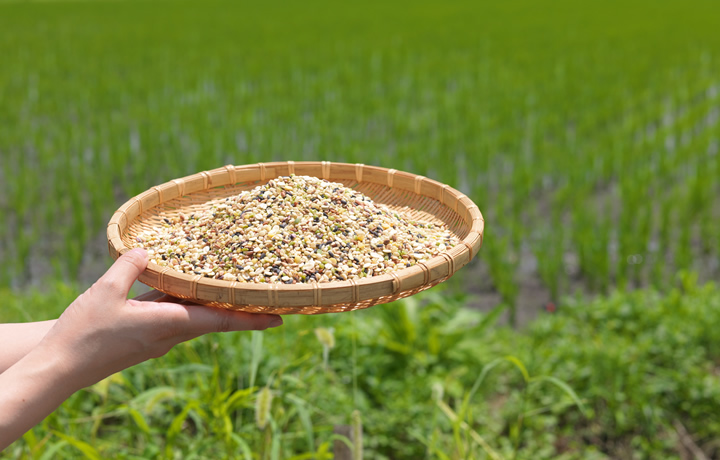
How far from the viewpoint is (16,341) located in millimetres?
1665

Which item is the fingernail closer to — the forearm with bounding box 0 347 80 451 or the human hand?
the human hand

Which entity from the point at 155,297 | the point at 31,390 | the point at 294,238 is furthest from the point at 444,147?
the point at 31,390

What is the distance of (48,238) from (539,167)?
12.7 feet

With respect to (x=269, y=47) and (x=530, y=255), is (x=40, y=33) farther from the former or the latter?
(x=530, y=255)

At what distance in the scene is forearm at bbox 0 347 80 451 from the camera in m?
1.34

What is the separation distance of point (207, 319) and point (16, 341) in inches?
20.9

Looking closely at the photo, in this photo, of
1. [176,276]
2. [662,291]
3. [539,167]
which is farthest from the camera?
[539,167]

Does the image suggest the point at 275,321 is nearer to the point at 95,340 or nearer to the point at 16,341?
the point at 95,340

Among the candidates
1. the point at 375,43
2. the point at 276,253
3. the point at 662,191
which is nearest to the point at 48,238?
the point at 276,253

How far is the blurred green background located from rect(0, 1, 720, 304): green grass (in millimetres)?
28

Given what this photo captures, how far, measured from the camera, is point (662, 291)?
4039mm

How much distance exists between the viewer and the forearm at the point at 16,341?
5.43 feet

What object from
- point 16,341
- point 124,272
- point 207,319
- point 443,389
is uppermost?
point 124,272

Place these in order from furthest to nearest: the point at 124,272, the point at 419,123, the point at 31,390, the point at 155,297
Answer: the point at 419,123 < the point at 155,297 < the point at 124,272 < the point at 31,390
